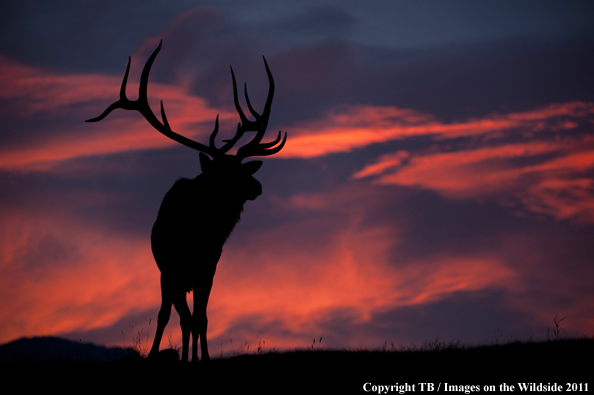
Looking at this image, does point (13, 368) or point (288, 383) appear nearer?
point (288, 383)

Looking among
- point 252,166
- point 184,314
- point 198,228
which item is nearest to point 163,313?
point 184,314

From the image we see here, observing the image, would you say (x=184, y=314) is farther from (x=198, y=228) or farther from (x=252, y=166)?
(x=252, y=166)

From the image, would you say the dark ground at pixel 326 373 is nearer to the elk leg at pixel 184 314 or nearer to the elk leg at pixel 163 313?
the elk leg at pixel 184 314

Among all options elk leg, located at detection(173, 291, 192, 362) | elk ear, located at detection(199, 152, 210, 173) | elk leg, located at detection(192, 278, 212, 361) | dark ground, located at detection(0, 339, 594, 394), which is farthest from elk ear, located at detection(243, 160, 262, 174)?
dark ground, located at detection(0, 339, 594, 394)

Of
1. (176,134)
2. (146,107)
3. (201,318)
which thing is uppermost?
(146,107)

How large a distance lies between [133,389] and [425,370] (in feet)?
12.2

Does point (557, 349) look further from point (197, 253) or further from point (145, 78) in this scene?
point (145, 78)

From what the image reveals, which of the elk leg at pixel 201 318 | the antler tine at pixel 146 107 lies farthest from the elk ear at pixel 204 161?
the elk leg at pixel 201 318

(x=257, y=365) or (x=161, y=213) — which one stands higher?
(x=161, y=213)

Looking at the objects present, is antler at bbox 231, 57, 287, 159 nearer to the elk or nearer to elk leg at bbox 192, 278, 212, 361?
the elk

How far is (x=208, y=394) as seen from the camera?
299 inches

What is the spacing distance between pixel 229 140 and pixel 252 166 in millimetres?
902

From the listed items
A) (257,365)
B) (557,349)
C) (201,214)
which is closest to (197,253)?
(201,214)

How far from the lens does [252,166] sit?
11.7m
